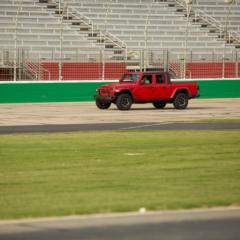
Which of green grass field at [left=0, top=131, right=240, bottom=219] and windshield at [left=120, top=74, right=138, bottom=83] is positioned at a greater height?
windshield at [left=120, top=74, right=138, bottom=83]

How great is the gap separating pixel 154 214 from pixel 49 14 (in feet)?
117

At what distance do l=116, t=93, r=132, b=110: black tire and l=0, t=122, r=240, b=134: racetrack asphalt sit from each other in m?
9.09

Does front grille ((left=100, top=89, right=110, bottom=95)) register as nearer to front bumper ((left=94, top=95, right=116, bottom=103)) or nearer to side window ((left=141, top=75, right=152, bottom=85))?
front bumper ((left=94, top=95, right=116, bottom=103))

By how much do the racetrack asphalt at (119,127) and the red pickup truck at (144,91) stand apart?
9197 mm

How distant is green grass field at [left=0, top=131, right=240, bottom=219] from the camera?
35.0 ft

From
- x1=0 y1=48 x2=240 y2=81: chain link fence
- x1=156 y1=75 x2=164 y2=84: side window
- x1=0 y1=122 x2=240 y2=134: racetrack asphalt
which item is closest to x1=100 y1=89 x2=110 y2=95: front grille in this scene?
x1=156 y1=75 x2=164 y2=84: side window

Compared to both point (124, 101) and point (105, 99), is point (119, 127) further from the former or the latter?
point (105, 99)

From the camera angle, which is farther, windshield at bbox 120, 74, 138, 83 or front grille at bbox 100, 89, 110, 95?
windshield at bbox 120, 74, 138, 83

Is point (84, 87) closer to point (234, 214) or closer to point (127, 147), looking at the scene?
point (127, 147)

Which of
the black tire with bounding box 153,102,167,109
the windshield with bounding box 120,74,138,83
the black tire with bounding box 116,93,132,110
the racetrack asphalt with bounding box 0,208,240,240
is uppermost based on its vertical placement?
the windshield with bounding box 120,74,138,83

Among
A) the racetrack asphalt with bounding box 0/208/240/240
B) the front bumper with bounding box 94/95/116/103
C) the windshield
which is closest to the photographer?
the racetrack asphalt with bounding box 0/208/240/240

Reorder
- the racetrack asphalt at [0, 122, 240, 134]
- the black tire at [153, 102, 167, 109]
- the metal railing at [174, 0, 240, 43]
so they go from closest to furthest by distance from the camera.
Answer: the racetrack asphalt at [0, 122, 240, 134]
the black tire at [153, 102, 167, 109]
the metal railing at [174, 0, 240, 43]

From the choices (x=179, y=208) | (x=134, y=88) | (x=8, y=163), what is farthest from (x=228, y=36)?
(x=179, y=208)

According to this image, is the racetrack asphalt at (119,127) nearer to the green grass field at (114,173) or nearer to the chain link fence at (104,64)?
the green grass field at (114,173)
